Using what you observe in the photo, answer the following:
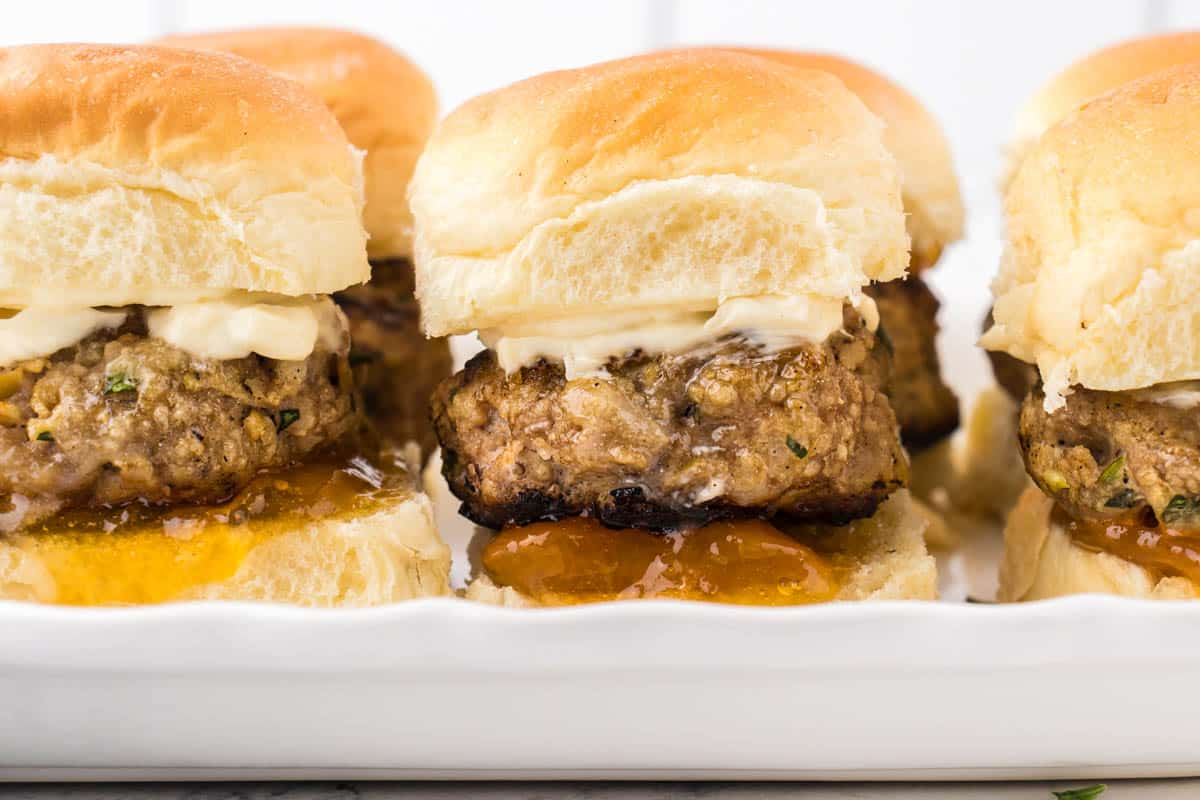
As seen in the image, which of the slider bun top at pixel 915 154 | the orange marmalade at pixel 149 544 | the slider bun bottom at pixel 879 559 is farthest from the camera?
the slider bun top at pixel 915 154

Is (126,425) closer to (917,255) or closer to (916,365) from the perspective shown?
(917,255)

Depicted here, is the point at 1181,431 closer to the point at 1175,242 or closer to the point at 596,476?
the point at 1175,242

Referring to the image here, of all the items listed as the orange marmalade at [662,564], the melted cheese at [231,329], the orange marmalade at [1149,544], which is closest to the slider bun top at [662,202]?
the melted cheese at [231,329]

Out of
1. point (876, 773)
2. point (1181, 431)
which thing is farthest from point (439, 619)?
point (1181, 431)

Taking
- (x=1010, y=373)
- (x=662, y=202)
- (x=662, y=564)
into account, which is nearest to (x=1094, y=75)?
(x=1010, y=373)

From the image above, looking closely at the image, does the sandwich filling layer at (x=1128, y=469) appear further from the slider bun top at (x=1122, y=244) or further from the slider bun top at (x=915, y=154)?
the slider bun top at (x=915, y=154)

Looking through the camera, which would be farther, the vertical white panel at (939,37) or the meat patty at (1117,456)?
the vertical white panel at (939,37)

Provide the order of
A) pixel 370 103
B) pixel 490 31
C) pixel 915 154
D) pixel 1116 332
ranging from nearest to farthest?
pixel 1116 332
pixel 915 154
pixel 370 103
pixel 490 31
